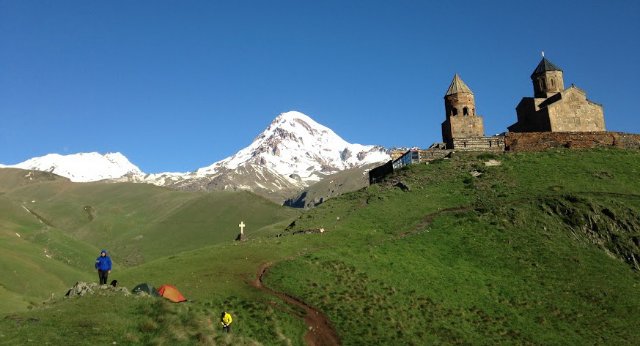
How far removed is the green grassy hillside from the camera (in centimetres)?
2983

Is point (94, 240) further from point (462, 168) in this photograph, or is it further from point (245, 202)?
point (462, 168)

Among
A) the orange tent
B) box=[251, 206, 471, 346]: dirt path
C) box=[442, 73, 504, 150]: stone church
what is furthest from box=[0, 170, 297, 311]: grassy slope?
box=[442, 73, 504, 150]: stone church

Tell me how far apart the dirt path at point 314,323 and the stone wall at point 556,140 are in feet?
156

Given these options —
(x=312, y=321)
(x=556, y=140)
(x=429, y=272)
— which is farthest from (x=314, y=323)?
(x=556, y=140)

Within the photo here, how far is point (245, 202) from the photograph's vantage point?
480 ft

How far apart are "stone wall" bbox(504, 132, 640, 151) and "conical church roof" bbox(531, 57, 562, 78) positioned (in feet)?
59.3

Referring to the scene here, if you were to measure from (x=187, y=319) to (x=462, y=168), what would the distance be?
165 ft

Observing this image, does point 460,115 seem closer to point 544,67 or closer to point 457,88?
point 457,88

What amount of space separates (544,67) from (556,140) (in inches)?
801

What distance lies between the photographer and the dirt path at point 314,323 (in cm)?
3653

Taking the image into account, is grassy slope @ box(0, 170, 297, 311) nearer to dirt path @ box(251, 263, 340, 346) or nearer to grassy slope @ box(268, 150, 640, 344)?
dirt path @ box(251, 263, 340, 346)

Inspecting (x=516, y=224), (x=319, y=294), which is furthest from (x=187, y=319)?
(x=516, y=224)

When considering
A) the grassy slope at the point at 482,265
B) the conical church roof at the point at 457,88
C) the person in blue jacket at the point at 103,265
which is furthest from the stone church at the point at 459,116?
the person in blue jacket at the point at 103,265

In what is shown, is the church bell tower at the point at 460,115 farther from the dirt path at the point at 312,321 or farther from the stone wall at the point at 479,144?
the dirt path at the point at 312,321
